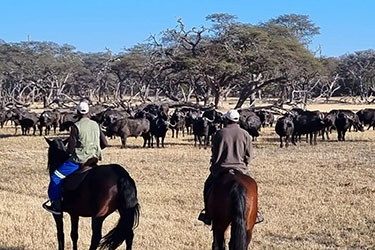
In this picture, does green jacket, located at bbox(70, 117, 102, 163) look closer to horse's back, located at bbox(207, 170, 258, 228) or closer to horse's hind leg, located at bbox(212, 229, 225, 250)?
horse's back, located at bbox(207, 170, 258, 228)

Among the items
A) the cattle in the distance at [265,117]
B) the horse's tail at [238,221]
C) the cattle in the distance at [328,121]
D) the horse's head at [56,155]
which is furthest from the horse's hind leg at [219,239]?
the cattle in the distance at [265,117]

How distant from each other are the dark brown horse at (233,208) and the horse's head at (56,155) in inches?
91.8

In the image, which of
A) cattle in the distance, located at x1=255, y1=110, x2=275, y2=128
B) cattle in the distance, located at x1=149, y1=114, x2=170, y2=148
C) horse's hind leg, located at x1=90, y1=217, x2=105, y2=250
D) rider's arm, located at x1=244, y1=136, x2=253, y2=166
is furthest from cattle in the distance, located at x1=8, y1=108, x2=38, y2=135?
rider's arm, located at x1=244, y1=136, x2=253, y2=166

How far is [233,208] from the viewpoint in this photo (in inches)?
286

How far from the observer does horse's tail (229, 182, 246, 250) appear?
7.20 meters

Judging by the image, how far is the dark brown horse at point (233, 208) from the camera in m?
7.21

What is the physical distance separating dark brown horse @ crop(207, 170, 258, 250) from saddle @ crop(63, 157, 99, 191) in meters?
1.68

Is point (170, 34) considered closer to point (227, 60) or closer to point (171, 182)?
point (227, 60)

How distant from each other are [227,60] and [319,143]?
37.5ft

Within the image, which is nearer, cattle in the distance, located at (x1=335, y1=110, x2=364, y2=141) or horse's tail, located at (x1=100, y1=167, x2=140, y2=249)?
horse's tail, located at (x1=100, y1=167, x2=140, y2=249)

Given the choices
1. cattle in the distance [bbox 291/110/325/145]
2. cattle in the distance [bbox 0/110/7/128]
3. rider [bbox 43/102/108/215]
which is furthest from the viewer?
cattle in the distance [bbox 0/110/7/128]

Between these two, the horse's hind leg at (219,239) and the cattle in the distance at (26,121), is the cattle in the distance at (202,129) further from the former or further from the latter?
the horse's hind leg at (219,239)

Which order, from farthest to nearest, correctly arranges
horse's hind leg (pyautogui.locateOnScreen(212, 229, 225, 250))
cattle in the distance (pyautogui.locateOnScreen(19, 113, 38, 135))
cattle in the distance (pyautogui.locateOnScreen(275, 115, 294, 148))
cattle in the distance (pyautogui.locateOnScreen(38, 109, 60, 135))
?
cattle in the distance (pyautogui.locateOnScreen(38, 109, 60, 135))
cattle in the distance (pyautogui.locateOnScreen(19, 113, 38, 135))
cattle in the distance (pyautogui.locateOnScreen(275, 115, 294, 148))
horse's hind leg (pyautogui.locateOnScreen(212, 229, 225, 250))

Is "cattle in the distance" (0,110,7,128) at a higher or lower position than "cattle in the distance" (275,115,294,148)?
higher
